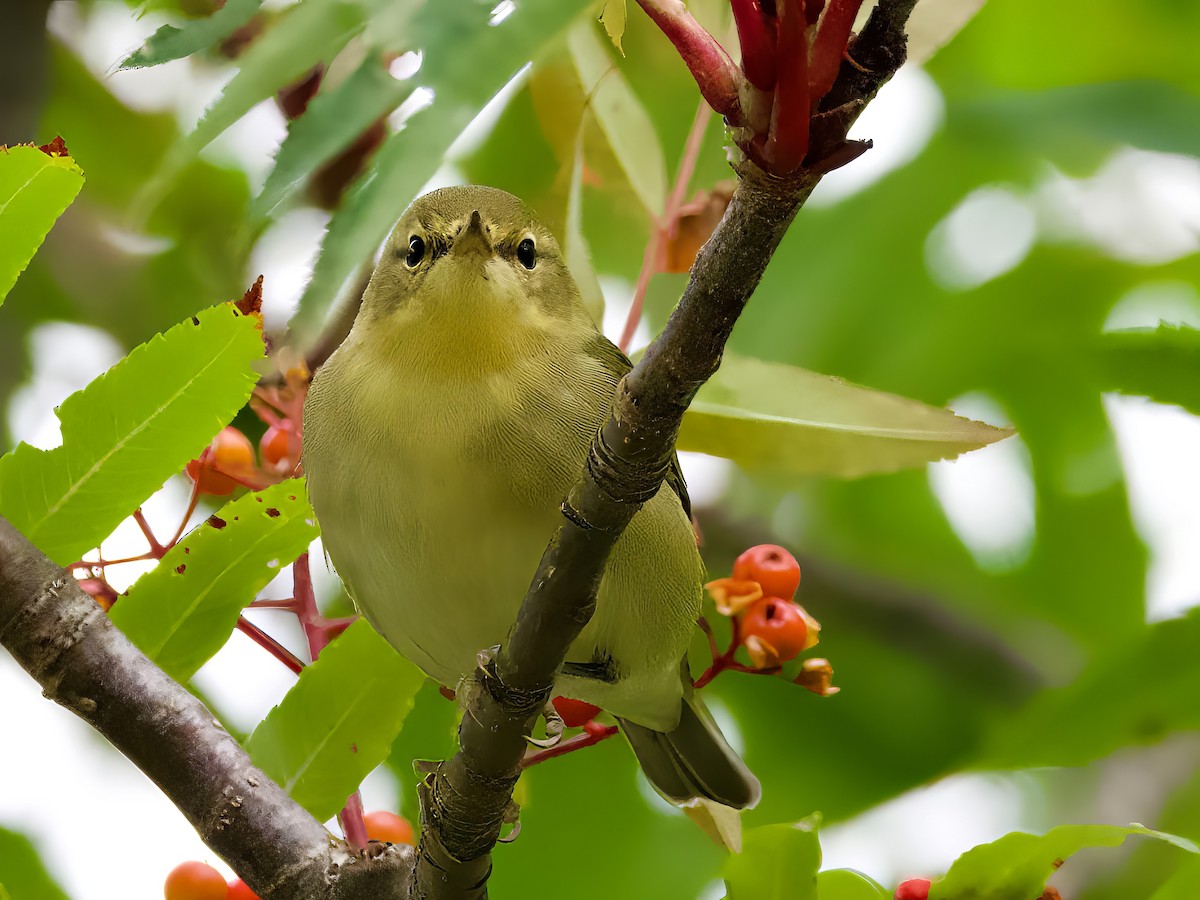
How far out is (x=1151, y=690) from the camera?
3277 millimetres

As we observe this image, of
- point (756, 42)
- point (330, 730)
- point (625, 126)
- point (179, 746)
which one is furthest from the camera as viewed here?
point (625, 126)

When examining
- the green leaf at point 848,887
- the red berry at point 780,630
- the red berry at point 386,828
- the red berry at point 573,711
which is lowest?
the red berry at point 573,711

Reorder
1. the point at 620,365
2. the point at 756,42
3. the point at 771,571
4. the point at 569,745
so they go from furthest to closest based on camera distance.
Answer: the point at 771,571
the point at 620,365
the point at 569,745
the point at 756,42

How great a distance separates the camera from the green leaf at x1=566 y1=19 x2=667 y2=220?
320 centimetres

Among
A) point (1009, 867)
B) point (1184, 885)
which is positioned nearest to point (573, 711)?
point (1009, 867)

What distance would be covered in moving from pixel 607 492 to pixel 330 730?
1.13 meters

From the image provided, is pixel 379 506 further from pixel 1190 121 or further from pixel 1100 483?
pixel 1100 483

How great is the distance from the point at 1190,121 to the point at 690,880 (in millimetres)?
2322

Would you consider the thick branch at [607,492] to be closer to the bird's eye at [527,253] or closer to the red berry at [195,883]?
the red berry at [195,883]

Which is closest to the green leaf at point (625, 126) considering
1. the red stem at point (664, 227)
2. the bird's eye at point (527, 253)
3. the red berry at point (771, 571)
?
the red stem at point (664, 227)

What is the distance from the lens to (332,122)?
102 centimetres

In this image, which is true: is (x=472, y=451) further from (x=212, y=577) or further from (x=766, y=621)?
(x=766, y=621)

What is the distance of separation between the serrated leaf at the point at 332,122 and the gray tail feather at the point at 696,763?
2735 mm

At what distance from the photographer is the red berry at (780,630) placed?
9.41 feet
